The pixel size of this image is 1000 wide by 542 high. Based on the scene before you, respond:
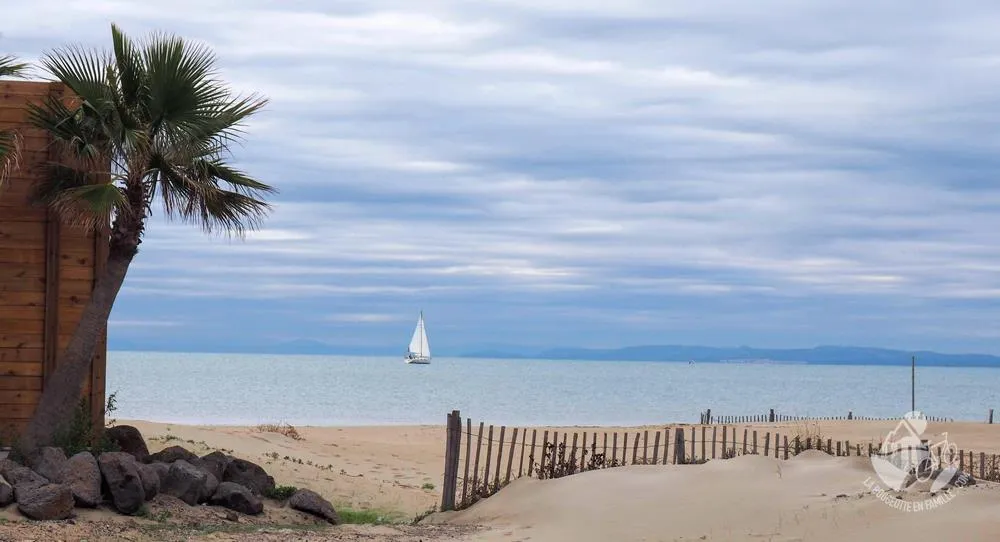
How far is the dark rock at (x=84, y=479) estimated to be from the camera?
41.6 ft

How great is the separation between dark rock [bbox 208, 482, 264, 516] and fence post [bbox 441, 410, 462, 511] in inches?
109

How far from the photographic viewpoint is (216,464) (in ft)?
49.5

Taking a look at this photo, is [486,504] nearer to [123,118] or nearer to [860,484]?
[860,484]

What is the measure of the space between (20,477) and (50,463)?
1.85ft

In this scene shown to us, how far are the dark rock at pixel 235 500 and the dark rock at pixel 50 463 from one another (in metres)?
1.98

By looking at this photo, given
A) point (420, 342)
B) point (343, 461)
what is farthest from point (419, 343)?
point (343, 461)

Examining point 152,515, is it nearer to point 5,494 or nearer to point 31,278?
point 5,494

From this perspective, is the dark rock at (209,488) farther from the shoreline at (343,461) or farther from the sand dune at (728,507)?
the shoreline at (343,461)

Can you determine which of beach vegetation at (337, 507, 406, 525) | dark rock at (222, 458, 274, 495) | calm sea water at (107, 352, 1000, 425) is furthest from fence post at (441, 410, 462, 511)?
calm sea water at (107, 352, 1000, 425)

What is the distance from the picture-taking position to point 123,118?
14.3 m

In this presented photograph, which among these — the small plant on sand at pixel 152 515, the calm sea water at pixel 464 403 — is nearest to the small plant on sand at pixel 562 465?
the small plant on sand at pixel 152 515

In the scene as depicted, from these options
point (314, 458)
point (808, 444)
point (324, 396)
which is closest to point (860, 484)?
point (808, 444)

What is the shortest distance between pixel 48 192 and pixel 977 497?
12.1 meters

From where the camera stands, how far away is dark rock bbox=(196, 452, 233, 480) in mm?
14894
